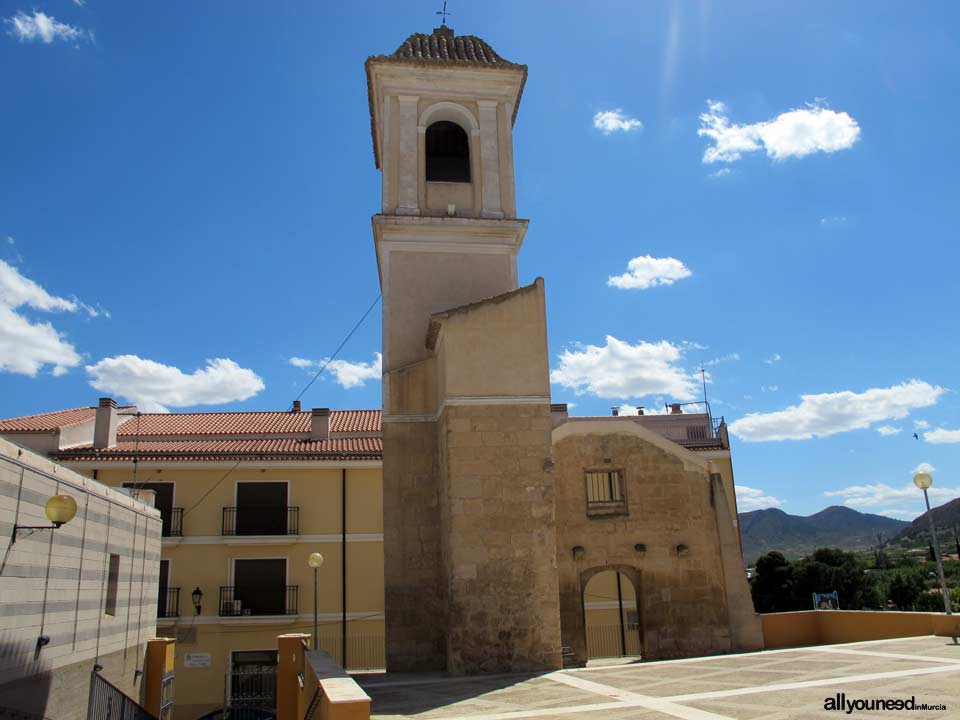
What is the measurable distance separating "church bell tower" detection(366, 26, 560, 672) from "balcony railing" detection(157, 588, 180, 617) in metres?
11.9

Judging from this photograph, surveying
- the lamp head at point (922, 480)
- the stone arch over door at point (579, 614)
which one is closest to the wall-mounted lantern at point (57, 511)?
the stone arch over door at point (579, 614)

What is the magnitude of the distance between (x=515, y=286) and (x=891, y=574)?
1148 inches

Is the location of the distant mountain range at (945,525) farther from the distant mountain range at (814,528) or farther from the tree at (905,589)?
the distant mountain range at (814,528)

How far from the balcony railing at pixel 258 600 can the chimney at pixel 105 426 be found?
21.8 ft

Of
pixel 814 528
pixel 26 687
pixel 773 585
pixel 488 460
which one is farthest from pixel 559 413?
pixel 814 528

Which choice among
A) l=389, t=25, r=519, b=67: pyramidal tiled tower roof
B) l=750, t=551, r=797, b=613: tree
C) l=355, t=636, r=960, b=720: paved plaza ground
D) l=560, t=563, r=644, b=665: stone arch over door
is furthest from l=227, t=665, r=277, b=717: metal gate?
l=750, t=551, r=797, b=613: tree

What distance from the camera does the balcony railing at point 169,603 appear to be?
73.2 feet

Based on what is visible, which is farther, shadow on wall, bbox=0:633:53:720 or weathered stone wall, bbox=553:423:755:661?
weathered stone wall, bbox=553:423:755:661

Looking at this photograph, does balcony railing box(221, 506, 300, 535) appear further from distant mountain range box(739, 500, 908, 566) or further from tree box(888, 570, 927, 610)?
distant mountain range box(739, 500, 908, 566)

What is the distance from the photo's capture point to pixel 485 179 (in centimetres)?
1603

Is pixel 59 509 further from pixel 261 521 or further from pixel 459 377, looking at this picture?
pixel 261 521

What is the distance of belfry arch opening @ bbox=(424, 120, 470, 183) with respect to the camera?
16906mm

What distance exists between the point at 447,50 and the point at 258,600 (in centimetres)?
1646

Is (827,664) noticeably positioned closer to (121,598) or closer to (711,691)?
(711,691)
